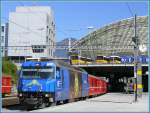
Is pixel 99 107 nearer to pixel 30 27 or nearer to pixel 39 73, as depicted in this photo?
pixel 39 73

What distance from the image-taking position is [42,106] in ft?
93.7

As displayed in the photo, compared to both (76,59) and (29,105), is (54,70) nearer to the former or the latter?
(29,105)

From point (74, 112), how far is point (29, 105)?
6.20m

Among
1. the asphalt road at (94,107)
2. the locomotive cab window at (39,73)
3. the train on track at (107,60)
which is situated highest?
the train on track at (107,60)

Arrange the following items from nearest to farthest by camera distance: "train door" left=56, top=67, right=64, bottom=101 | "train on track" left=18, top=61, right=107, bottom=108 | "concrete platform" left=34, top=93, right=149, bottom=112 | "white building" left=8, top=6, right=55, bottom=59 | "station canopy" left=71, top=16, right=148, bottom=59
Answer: "concrete platform" left=34, top=93, right=149, bottom=112 < "train on track" left=18, top=61, right=107, bottom=108 < "train door" left=56, top=67, right=64, bottom=101 < "station canopy" left=71, top=16, right=148, bottom=59 < "white building" left=8, top=6, right=55, bottom=59

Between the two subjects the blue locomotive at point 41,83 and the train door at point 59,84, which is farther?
the train door at point 59,84

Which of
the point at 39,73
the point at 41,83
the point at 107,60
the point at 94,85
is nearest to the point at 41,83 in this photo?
the point at 41,83

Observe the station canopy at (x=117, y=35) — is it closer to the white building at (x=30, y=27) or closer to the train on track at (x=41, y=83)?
the white building at (x=30, y=27)

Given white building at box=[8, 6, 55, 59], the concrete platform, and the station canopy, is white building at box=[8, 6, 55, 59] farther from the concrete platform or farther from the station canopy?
the concrete platform

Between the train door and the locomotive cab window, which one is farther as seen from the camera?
the train door

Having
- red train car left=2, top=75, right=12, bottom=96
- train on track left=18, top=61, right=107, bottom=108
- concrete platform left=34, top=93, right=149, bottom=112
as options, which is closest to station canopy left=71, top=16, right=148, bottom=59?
red train car left=2, top=75, right=12, bottom=96

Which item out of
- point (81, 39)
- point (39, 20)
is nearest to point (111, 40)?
point (81, 39)

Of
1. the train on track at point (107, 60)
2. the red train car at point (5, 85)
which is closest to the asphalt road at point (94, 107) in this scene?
the red train car at point (5, 85)

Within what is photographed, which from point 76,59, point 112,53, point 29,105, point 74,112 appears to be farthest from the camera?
point 112,53
